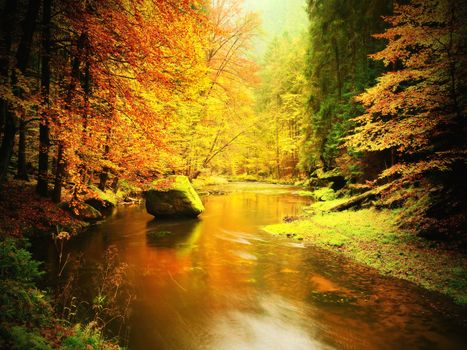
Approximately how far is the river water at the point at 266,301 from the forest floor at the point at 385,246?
1.34 ft

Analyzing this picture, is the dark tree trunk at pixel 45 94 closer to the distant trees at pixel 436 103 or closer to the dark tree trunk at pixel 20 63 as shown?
the dark tree trunk at pixel 20 63

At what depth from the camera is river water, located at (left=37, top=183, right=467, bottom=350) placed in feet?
15.8

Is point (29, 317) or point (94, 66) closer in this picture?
point (29, 317)

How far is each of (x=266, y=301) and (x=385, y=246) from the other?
465cm

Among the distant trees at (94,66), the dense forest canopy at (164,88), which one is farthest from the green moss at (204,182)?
the distant trees at (94,66)

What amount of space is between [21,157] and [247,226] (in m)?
10.4

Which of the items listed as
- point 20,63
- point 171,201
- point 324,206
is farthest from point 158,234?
point 324,206

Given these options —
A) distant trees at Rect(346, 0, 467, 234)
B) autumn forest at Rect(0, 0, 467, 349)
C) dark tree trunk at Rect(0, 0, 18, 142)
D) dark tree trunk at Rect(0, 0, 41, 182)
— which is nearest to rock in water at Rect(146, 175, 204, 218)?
autumn forest at Rect(0, 0, 467, 349)

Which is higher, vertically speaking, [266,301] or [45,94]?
[45,94]

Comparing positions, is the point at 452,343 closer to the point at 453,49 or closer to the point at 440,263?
the point at 440,263

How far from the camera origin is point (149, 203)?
14.2 metres

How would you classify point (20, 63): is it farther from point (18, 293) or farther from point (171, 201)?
point (171, 201)

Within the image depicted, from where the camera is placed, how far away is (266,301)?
6.18m

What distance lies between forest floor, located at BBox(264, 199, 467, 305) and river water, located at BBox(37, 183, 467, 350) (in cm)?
41
